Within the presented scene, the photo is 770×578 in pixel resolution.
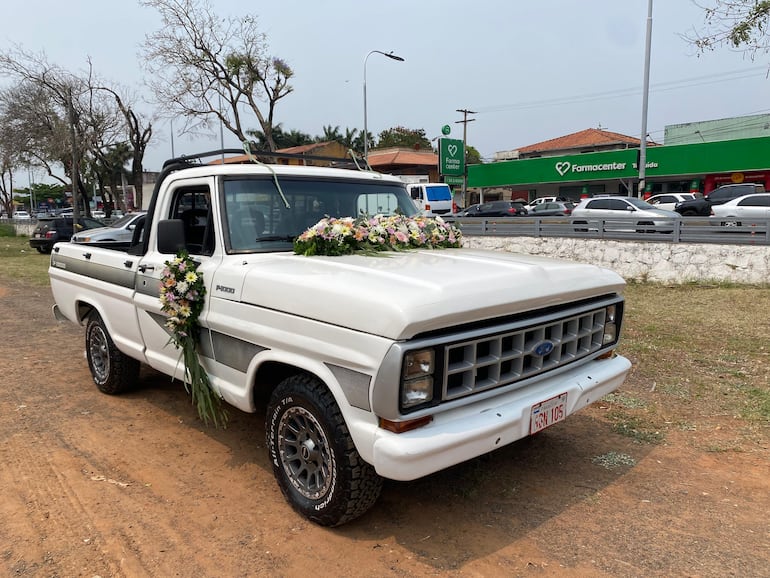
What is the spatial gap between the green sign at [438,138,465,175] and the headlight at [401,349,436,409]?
41721 millimetres

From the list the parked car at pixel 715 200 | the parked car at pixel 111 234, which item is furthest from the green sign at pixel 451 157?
the parked car at pixel 111 234

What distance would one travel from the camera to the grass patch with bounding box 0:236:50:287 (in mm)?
14383

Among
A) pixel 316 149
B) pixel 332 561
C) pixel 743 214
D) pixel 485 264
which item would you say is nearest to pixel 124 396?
pixel 332 561

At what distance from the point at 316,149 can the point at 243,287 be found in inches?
1828

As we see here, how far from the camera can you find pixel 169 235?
3.78 m

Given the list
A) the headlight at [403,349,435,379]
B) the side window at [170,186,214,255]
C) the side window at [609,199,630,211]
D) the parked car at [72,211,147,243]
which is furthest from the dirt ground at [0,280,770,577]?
the side window at [609,199,630,211]

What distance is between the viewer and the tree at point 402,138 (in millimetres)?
78950

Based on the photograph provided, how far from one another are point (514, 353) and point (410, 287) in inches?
27.2

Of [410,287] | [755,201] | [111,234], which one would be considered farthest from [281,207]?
[755,201]

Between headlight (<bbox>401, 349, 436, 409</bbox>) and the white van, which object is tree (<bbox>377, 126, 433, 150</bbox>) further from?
headlight (<bbox>401, 349, 436, 409</bbox>)

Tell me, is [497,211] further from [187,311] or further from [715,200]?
[187,311]

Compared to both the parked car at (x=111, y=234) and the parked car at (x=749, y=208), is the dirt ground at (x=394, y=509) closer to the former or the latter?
the parked car at (x=111, y=234)

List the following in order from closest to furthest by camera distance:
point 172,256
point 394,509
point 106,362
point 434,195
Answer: point 394,509 < point 172,256 < point 106,362 < point 434,195

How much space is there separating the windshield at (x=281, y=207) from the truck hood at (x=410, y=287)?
0.24 meters
